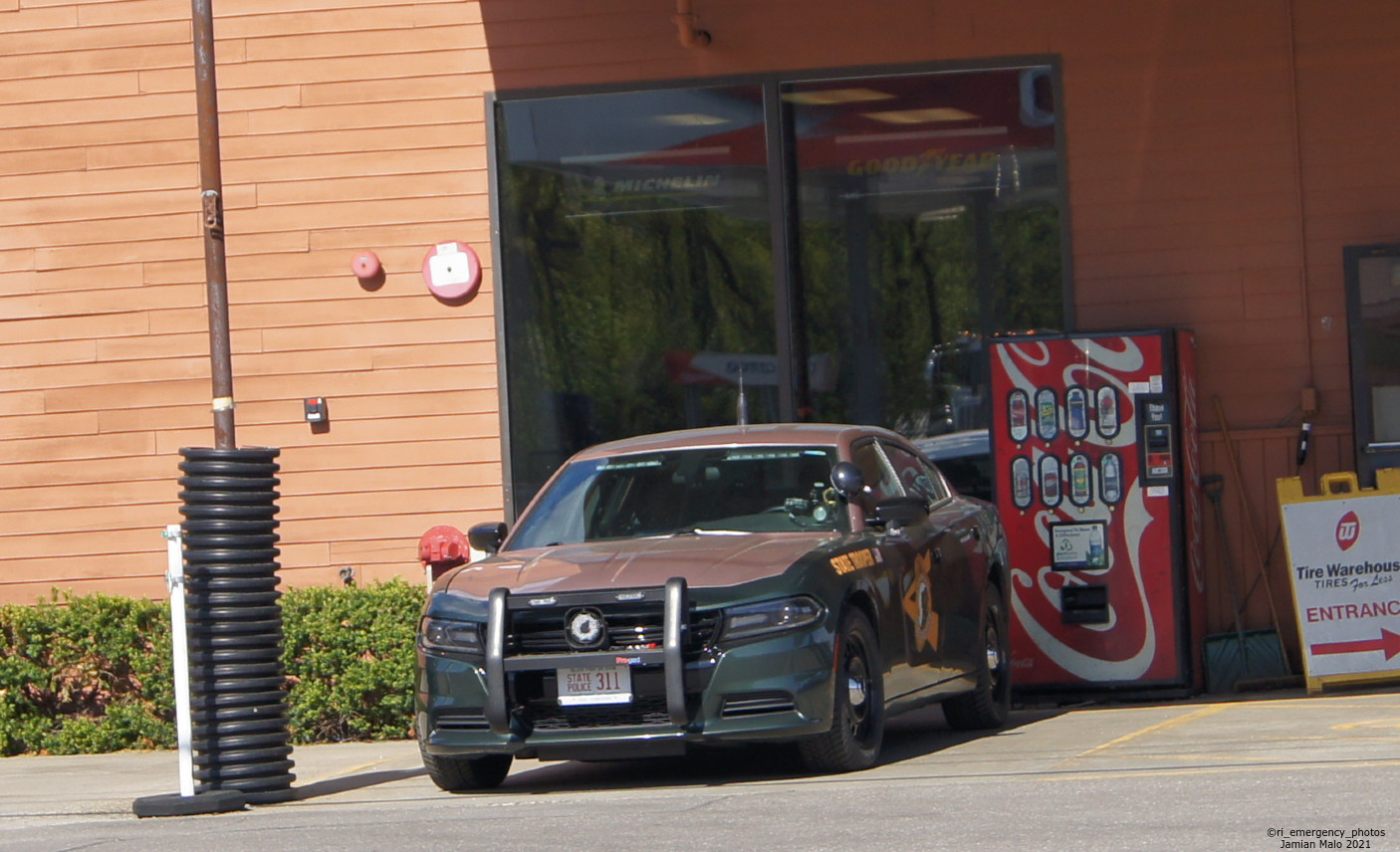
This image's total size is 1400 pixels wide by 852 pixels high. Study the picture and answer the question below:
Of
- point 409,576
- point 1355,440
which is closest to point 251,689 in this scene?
point 409,576

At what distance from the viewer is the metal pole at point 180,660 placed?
26.7ft

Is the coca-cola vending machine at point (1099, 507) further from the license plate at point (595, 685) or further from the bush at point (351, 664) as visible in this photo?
the license plate at point (595, 685)

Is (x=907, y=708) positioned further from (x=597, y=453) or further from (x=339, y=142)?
(x=339, y=142)

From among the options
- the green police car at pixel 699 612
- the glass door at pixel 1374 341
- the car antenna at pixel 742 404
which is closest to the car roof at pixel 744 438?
→ the green police car at pixel 699 612

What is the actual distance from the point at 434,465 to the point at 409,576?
740 mm

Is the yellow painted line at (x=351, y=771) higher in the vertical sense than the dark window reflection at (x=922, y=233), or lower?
lower

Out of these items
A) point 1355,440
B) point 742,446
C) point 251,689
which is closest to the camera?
point 251,689

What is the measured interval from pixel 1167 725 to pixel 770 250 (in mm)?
4371

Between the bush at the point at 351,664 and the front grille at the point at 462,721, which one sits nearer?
the front grille at the point at 462,721

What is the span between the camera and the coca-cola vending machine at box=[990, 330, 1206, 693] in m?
11.4

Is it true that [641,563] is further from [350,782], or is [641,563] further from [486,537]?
[350,782]

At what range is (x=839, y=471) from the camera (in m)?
8.64

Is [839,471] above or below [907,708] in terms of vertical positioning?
above

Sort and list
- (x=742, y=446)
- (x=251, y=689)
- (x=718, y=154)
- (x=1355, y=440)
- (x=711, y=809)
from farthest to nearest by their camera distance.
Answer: (x=718, y=154) → (x=1355, y=440) → (x=742, y=446) → (x=251, y=689) → (x=711, y=809)
